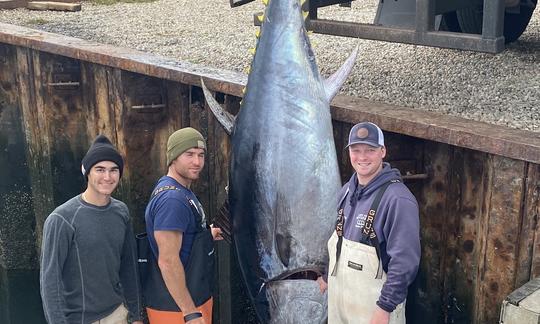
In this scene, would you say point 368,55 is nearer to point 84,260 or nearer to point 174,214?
point 174,214

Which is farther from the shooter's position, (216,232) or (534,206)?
(216,232)

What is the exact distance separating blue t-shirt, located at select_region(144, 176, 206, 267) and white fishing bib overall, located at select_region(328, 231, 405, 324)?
2.27 ft

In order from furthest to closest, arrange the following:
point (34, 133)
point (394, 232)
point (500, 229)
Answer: point (34, 133) → point (500, 229) → point (394, 232)

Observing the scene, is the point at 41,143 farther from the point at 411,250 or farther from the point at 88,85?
the point at 411,250

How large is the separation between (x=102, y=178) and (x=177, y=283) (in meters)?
0.58

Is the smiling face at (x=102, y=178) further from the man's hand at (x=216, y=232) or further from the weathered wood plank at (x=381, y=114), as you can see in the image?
the weathered wood plank at (x=381, y=114)

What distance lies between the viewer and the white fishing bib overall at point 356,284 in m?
2.86

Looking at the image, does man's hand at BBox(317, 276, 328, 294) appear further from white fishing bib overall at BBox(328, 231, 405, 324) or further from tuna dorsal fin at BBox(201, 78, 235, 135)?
tuna dorsal fin at BBox(201, 78, 235, 135)

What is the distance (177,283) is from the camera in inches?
131

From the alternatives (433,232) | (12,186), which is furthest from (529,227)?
(12,186)

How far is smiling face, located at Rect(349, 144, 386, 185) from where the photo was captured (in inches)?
114

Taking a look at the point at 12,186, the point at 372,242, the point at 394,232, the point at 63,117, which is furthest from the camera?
the point at 12,186

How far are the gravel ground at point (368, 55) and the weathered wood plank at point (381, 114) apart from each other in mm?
534

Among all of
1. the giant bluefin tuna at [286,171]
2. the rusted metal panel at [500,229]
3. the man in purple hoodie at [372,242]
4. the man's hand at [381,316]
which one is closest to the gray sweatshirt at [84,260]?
the giant bluefin tuna at [286,171]
